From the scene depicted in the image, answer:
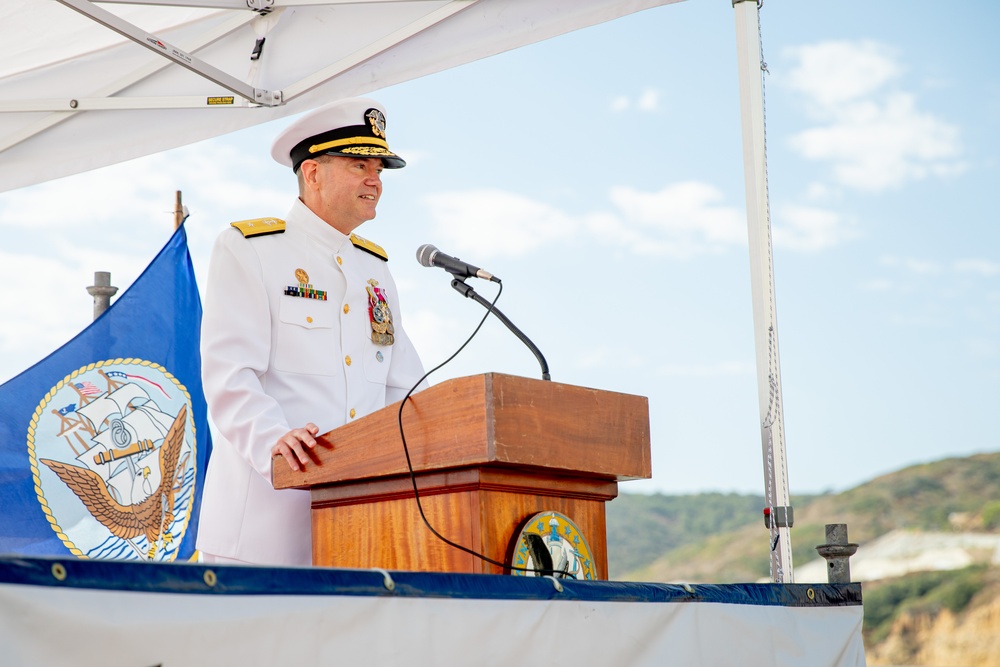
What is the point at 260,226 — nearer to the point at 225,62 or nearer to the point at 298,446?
the point at 298,446

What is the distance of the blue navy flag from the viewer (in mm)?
3814

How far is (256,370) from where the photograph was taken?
7.93ft

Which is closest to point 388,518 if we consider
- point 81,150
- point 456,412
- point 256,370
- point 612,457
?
point 456,412

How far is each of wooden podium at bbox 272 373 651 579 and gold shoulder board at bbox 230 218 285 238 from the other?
65cm

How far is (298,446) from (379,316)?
2.29 feet

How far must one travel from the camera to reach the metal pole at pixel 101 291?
430 cm

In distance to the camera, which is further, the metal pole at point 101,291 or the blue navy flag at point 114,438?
the metal pole at point 101,291

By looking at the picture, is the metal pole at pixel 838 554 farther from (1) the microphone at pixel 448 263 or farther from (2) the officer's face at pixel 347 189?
(2) the officer's face at pixel 347 189

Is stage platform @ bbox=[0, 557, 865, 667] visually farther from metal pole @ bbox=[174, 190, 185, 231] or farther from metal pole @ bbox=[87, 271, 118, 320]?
metal pole @ bbox=[174, 190, 185, 231]

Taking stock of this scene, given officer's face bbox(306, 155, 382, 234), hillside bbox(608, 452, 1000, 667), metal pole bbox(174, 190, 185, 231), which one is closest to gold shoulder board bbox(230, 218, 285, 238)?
officer's face bbox(306, 155, 382, 234)

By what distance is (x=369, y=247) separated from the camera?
2830 mm

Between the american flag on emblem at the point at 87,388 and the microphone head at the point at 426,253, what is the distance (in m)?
2.25

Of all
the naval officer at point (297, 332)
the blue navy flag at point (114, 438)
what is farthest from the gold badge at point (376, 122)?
the blue navy flag at point (114, 438)

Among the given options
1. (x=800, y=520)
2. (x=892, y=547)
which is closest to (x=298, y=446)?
(x=892, y=547)
